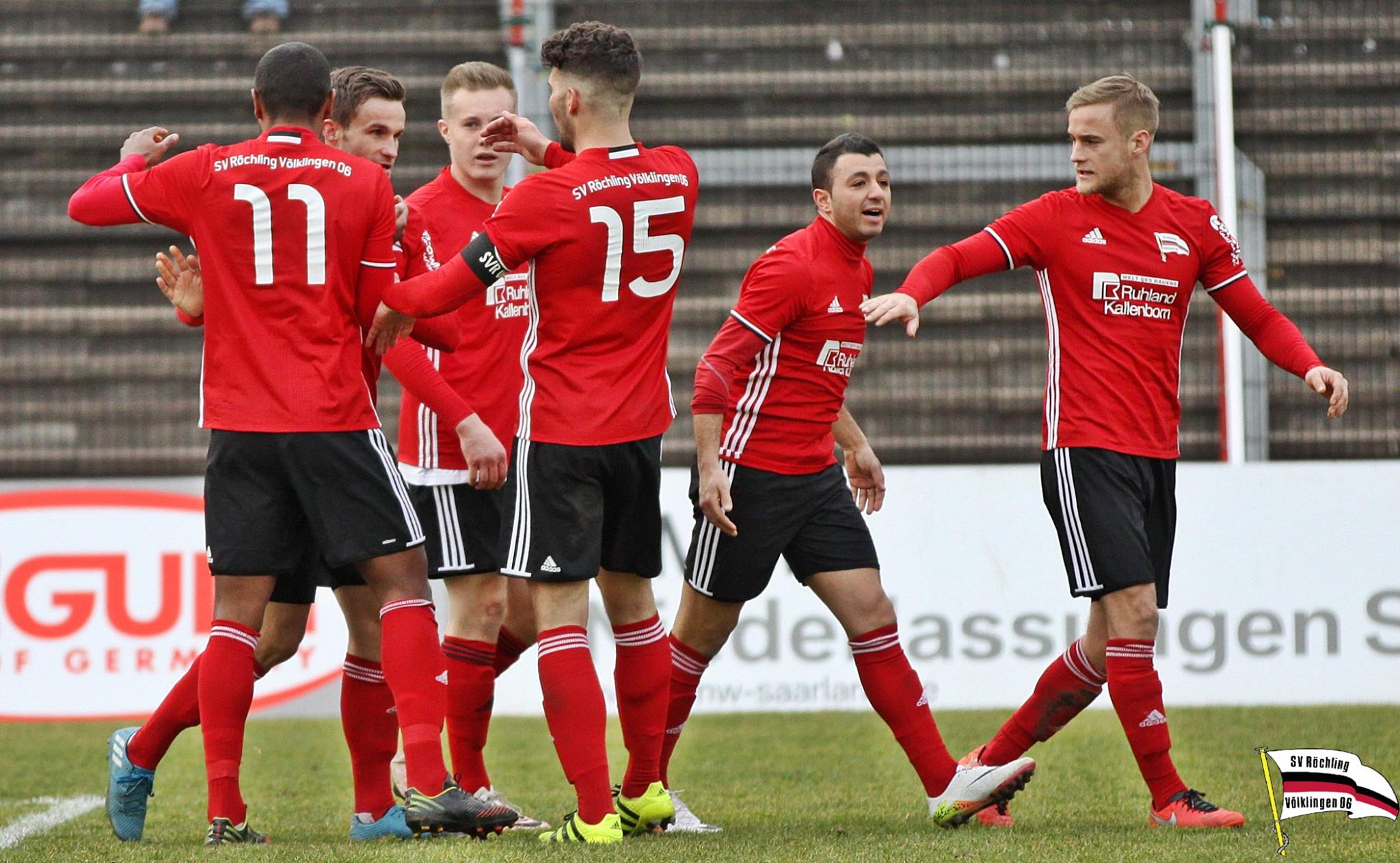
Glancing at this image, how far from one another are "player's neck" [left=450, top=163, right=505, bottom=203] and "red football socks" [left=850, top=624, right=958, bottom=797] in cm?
181

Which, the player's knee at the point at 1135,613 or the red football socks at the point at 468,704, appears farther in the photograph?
the red football socks at the point at 468,704

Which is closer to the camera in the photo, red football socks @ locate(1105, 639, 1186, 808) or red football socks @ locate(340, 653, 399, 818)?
red football socks @ locate(340, 653, 399, 818)

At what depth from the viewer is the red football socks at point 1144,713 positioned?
4.55m

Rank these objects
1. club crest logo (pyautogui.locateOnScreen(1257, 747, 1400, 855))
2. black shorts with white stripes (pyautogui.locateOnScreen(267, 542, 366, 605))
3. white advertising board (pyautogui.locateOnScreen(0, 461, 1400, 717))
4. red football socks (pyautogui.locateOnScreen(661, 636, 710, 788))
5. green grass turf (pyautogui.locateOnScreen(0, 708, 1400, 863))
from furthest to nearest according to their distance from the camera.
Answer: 1. white advertising board (pyautogui.locateOnScreen(0, 461, 1400, 717))
2. red football socks (pyautogui.locateOnScreen(661, 636, 710, 788))
3. black shorts with white stripes (pyautogui.locateOnScreen(267, 542, 366, 605))
4. green grass turf (pyautogui.locateOnScreen(0, 708, 1400, 863))
5. club crest logo (pyautogui.locateOnScreen(1257, 747, 1400, 855))

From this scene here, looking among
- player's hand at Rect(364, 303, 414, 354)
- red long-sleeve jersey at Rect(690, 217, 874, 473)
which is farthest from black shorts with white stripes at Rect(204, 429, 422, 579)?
red long-sleeve jersey at Rect(690, 217, 874, 473)

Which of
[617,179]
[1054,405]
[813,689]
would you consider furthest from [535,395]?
[813,689]

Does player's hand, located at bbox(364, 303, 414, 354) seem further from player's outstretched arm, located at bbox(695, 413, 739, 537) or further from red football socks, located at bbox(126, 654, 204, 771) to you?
red football socks, located at bbox(126, 654, 204, 771)

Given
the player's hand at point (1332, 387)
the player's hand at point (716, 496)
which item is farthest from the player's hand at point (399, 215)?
the player's hand at point (1332, 387)

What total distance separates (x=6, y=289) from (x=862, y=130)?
5.51 metres

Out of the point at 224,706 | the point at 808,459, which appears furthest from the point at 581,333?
the point at 224,706

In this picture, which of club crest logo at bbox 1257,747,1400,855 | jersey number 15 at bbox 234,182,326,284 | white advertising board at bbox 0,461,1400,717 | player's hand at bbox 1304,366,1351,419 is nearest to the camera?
club crest logo at bbox 1257,747,1400,855

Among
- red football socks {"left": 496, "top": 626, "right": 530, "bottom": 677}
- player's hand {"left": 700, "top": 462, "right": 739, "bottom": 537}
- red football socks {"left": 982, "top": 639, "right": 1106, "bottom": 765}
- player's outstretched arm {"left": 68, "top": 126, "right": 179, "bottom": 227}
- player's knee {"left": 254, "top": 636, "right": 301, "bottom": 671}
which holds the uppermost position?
player's outstretched arm {"left": 68, "top": 126, "right": 179, "bottom": 227}

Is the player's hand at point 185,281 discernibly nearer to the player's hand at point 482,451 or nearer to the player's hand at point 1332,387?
the player's hand at point 482,451

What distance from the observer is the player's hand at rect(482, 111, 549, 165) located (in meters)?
4.48
